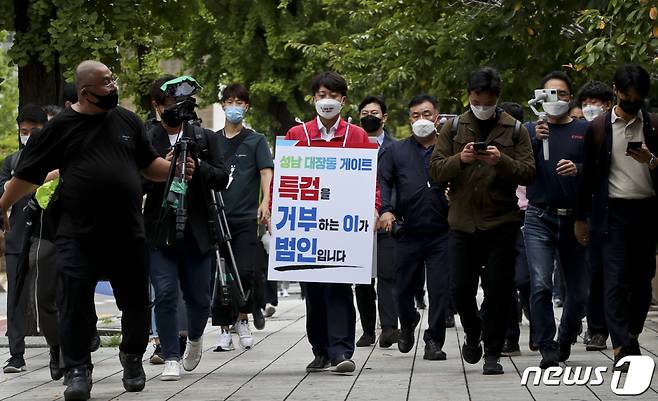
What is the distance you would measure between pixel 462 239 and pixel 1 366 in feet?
13.1

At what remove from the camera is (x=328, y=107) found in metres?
11.4

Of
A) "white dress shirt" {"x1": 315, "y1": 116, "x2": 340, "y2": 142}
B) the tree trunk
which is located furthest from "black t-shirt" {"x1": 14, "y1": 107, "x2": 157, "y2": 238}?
the tree trunk

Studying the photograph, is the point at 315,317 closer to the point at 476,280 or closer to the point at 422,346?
the point at 476,280

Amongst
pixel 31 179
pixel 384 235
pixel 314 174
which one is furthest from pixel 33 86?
pixel 31 179

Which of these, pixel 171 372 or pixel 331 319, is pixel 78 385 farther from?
pixel 331 319

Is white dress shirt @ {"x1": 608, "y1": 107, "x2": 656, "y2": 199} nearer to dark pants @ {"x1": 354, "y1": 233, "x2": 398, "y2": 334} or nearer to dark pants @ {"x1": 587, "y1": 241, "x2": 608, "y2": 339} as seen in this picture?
dark pants @ {"x1": 587, "y1": 241, "x2": 608, "y2": 339}

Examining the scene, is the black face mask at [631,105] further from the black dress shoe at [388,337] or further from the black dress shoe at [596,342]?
the black dress shoe at [388,337]

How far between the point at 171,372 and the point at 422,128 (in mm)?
3346

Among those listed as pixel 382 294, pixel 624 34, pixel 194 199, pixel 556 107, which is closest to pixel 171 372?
pixel 194 199

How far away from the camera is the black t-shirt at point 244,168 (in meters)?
13.6

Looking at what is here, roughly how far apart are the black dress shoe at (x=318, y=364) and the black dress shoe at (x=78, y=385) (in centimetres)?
202

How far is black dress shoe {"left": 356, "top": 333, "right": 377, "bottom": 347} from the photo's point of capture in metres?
13.8

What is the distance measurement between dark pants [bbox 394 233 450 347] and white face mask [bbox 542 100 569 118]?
1.69m

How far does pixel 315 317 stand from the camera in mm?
11258
